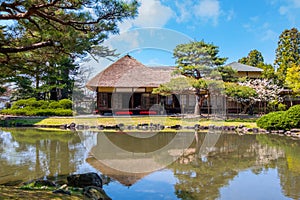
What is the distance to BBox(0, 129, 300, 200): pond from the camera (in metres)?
4.54

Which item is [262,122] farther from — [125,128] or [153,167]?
[153,167]

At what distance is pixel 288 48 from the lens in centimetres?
2516

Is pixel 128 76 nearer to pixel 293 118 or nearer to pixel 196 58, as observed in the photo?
pixel 196 58

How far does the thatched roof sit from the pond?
7125 mm

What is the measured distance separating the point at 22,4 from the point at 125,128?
373 inches

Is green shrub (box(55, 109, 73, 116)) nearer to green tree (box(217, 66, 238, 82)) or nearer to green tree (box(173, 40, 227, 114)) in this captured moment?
green tree (box(173, 40, 227, 114))

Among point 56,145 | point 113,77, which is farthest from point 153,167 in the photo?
point 113,77

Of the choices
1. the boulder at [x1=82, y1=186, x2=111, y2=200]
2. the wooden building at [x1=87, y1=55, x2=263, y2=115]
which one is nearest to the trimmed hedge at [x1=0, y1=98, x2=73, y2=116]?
the wooden building at [x1=87, y1=55, x2=263, y2=115]

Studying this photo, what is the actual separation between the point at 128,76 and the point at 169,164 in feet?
39.2

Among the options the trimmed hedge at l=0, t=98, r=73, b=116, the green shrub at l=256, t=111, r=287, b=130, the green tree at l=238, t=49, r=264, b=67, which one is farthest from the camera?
the green tree at l=238, t=49, r=264, b=67

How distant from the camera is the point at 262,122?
466 inches

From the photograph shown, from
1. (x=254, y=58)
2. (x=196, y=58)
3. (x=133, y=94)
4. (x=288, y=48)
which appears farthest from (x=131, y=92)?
(x=254, y=58)

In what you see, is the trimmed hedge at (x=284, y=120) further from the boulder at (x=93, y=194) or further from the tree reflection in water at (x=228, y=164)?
the boulder at (x=93, y=194)

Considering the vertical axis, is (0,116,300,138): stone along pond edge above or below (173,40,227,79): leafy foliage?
below
